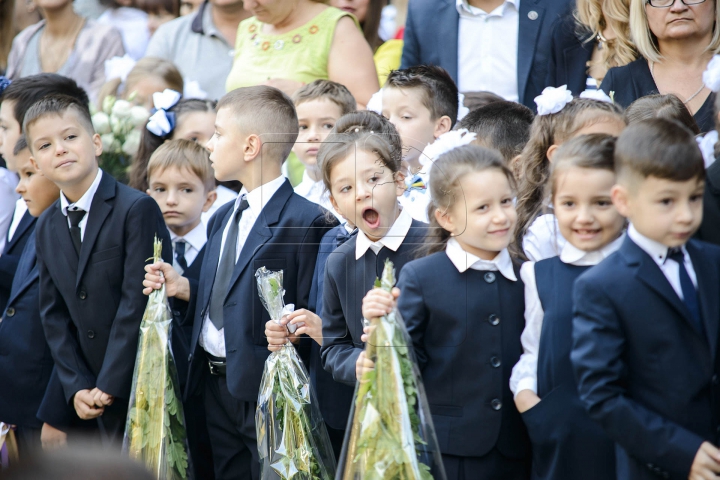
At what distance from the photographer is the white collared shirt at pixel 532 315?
2654mm

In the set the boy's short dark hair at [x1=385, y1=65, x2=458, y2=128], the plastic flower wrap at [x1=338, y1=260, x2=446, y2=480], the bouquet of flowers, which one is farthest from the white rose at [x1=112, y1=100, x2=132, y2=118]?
the plastic flower wrap at [x1=338, y1=260, x2=446, y2=480]

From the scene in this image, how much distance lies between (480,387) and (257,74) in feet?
8.80

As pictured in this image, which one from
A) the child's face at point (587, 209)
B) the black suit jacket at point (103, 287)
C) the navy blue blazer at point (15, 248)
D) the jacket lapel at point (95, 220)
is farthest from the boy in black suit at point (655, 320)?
the navy blue blazer at point (15, 248)

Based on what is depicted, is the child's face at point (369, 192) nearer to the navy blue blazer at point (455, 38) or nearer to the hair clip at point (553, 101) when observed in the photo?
the hair clip at point (553, 101)

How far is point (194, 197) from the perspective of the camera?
4.44 metres

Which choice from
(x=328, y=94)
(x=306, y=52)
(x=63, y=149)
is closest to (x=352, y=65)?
(x=306, y=52)

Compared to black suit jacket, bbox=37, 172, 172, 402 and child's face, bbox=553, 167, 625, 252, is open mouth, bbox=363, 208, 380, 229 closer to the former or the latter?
child's face, bbox=553, 167, 625, 252

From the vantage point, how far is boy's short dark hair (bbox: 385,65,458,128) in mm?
4012

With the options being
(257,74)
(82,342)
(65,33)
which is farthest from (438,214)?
(65,33)

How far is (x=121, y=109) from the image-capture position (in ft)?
16.7

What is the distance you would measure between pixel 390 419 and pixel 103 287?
185cm

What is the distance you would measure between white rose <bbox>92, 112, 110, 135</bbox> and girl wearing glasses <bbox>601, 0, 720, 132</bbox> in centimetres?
288

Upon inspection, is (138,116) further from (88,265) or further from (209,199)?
(88,265)

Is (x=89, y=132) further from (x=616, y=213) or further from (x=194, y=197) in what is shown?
(x=616, y=213)
